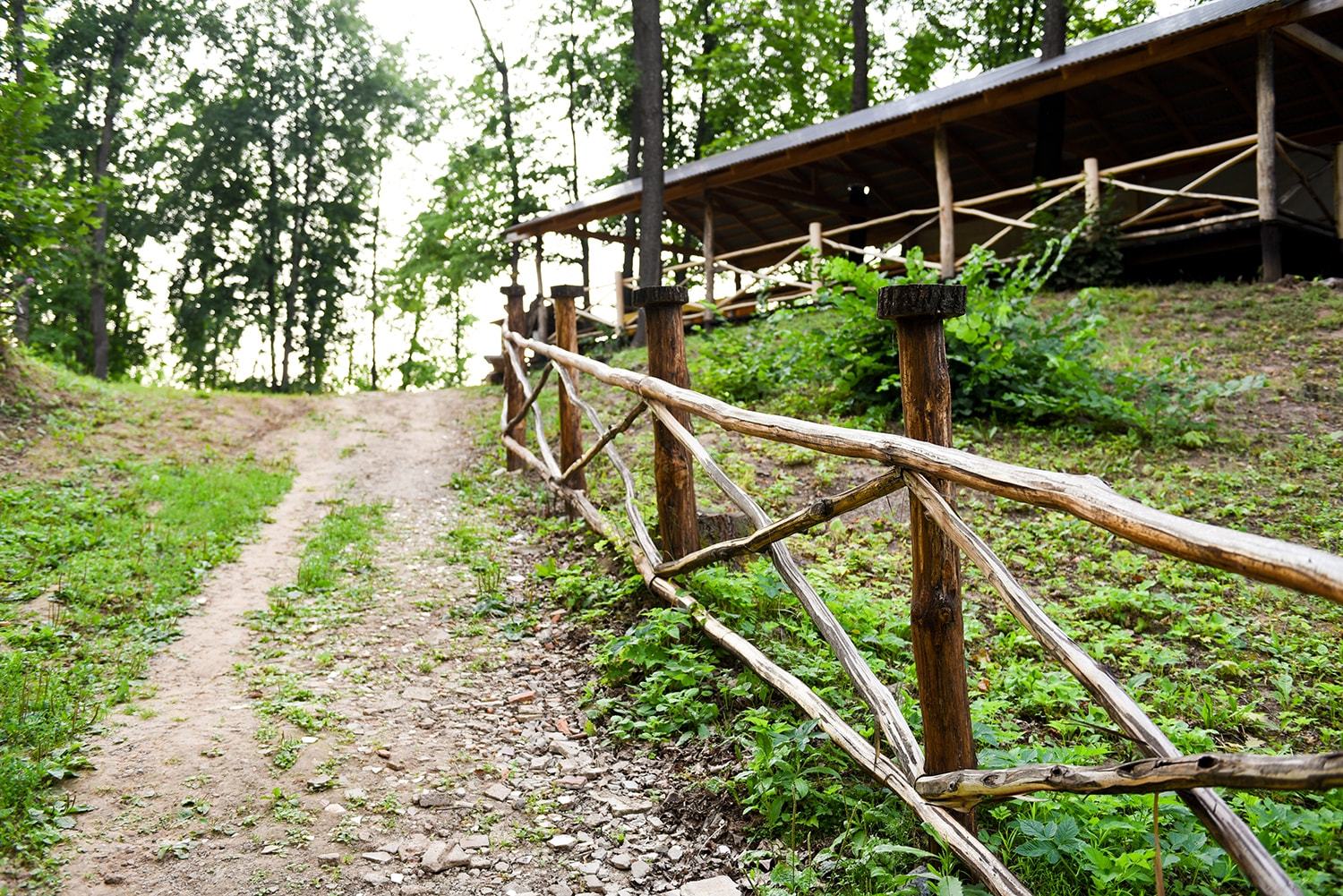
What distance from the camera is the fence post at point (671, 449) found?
4605 mm

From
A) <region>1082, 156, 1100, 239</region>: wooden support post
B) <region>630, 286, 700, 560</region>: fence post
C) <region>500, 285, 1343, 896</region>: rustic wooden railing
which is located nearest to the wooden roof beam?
<region>1082, 156, 1100, 239</region>: wooden support post

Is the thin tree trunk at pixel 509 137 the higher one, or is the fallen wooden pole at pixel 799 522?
the thin tree trunk at pixel 509 137

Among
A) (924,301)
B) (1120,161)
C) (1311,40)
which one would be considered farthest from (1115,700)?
(1120,161)

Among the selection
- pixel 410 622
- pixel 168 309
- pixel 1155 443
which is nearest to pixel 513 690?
pixel 410 622

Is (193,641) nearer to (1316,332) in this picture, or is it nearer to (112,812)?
(112,812)

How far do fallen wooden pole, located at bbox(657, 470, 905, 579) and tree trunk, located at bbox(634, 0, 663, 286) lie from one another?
9797 mm

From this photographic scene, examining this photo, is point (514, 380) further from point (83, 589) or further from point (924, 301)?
point (924, 301)

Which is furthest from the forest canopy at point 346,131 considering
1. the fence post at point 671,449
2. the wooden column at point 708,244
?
the fence post at point 671,449

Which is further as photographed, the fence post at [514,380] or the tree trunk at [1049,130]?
the tree trunk at [1049,130]

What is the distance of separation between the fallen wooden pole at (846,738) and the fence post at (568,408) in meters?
1.46

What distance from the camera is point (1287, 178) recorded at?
13781 mm

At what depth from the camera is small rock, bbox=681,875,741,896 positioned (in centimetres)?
265

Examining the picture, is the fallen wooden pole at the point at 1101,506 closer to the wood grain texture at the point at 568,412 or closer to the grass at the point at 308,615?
the grass at the point at 308,615

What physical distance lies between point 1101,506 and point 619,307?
623 inches
